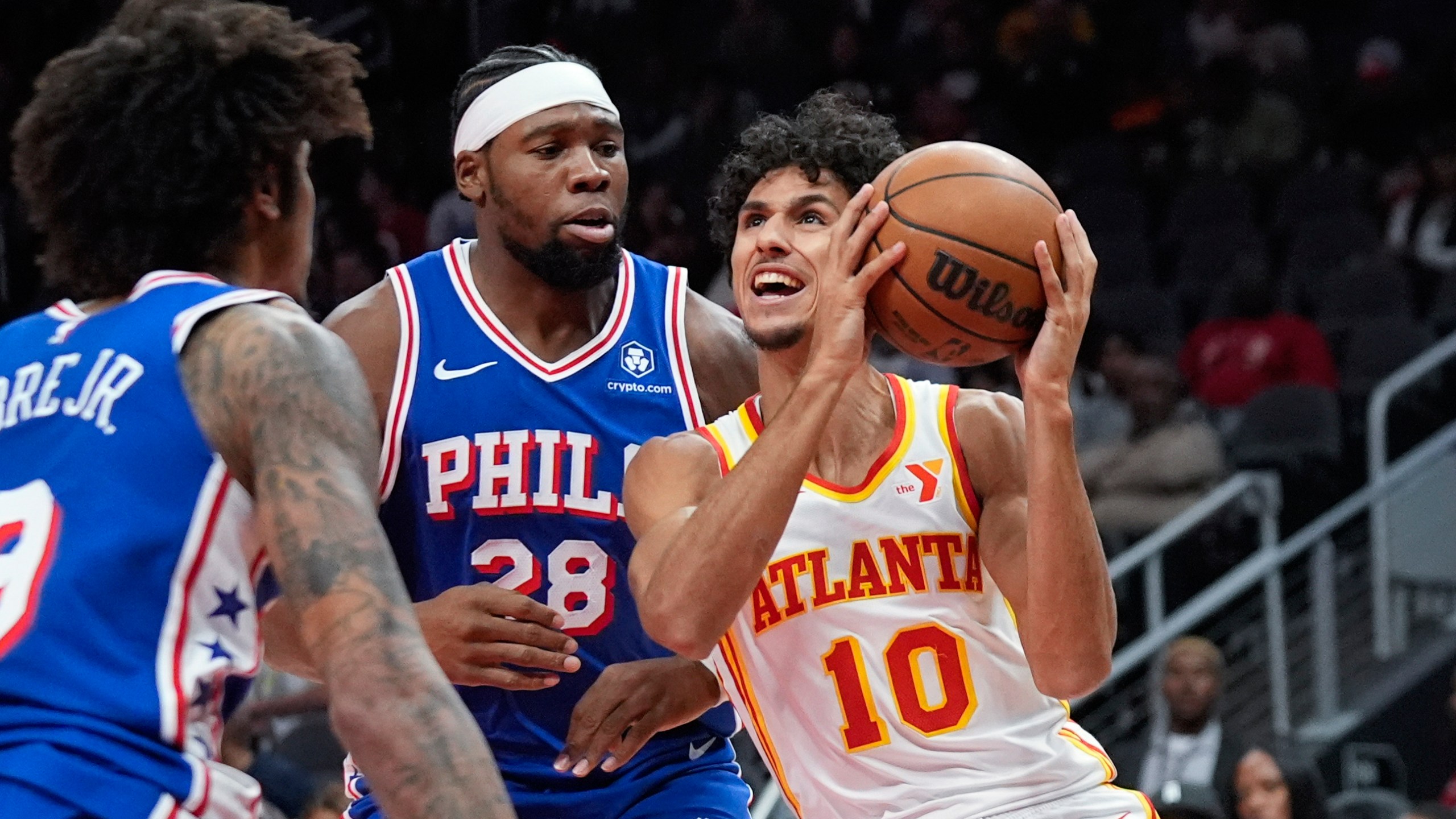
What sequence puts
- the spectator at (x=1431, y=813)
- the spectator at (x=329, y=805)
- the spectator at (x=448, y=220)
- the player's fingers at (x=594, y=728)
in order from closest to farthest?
the player's fingers at (x=594, y=728), the spectator at (x=1431, y=813), the spectator at (x=329, y=805), the spectator at (x=448, y=220)

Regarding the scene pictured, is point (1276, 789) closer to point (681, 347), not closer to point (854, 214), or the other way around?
point (681, 347)

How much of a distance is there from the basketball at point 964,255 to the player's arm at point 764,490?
1.6 inches

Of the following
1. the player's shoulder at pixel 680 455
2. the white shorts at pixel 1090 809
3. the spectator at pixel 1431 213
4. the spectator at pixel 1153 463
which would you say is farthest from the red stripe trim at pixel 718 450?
the spectator at pixel 1431 213

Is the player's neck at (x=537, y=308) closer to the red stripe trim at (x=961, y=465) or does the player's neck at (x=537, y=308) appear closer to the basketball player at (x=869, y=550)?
the basketball player at (x=869, y=550)

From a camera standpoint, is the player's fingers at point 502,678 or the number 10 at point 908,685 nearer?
the number 10 at point 908,685

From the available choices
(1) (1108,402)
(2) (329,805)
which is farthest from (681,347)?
(1) (1108,402)

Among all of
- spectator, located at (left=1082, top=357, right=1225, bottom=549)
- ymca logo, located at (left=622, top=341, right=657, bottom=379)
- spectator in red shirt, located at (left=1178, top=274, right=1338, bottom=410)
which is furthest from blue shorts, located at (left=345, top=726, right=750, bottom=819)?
spectator in red shirt, located at (left=1178, top=274, right=1338, bottom=410)

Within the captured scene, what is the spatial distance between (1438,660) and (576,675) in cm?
563

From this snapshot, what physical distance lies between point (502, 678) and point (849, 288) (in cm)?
107

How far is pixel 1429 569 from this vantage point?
8.10 m

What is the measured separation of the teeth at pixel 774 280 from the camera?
131 inches

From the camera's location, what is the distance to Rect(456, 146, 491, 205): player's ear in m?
3.90

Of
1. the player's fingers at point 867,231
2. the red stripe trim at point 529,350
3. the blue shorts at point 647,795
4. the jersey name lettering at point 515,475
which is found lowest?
the blue shorts at point 647,795

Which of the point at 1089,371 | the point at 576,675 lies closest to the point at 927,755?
the point at 576,675
